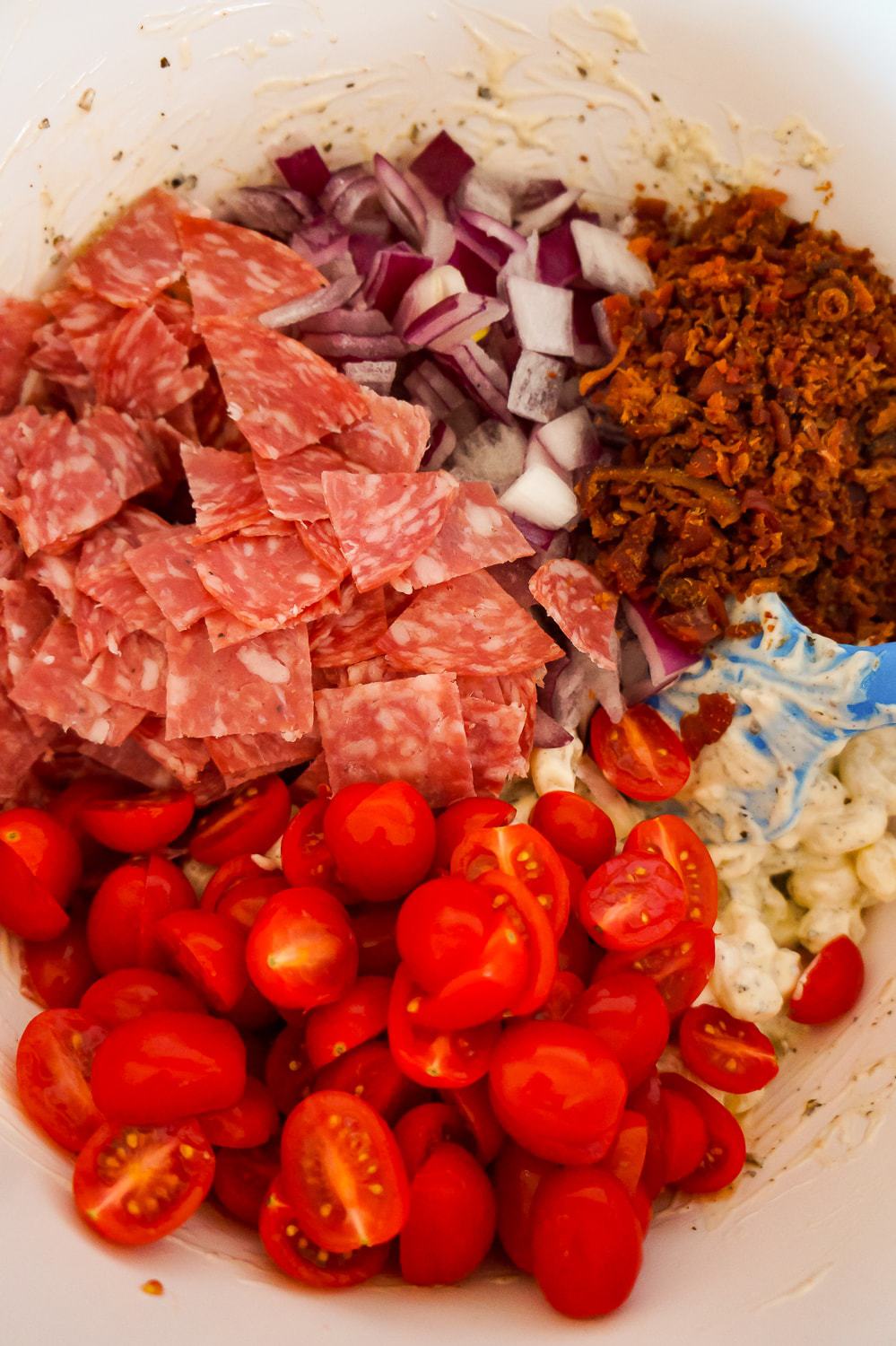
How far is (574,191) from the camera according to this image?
1.98 metres

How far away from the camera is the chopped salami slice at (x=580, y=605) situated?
1.73 metres

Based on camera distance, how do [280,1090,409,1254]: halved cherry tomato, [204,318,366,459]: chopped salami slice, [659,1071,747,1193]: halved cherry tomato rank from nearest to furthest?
[280,1090,409,1254]: halved cherry tomato → [659,1071,747,1193]: halved cherry tomato → [204,318,366,459]: chopped salami slice

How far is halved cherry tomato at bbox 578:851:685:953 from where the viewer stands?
148 centimetres

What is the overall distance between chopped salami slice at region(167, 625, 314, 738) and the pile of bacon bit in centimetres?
60

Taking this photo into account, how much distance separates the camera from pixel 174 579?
1584 millimetres

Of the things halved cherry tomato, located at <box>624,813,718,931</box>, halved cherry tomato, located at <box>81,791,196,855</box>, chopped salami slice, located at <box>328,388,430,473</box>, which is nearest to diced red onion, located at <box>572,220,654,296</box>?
chopped salami slice, located at <box>328,388,430,473</box>

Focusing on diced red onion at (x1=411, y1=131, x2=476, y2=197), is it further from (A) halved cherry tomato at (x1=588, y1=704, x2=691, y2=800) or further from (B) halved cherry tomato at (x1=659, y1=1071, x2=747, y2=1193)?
(B) halved cherry tomato at (x1=659, y1=1071, x2=747, y2=1193)

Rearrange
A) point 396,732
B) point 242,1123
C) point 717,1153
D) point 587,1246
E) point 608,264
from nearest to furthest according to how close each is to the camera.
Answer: point 587,1246 < point 242,1123 < point 717,1153 < point 396,732 < point 608,264

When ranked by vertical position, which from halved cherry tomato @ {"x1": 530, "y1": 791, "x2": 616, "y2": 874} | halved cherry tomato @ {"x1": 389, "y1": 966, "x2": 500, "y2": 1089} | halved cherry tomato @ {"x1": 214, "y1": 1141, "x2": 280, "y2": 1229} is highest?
halved cherry tomato @ {"x1": 530, "y1": 791, "x2": 616, "y2": 874}

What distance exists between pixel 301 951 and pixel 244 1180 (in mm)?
364

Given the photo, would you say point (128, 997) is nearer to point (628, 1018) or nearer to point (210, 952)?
point (210, 952)

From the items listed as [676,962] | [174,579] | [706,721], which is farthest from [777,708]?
[174,579]

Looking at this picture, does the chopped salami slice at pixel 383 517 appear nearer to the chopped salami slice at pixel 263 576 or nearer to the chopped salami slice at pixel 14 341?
the chopped salami slice at pixel 263 576

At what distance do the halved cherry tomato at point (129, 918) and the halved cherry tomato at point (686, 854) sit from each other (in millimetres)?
764
